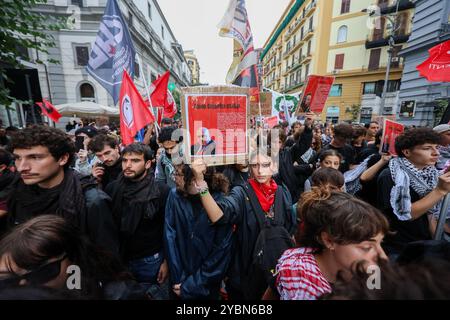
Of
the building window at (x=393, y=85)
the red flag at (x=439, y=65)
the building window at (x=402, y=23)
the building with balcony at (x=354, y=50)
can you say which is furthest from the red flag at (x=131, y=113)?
the building window at (x=402, y=23)

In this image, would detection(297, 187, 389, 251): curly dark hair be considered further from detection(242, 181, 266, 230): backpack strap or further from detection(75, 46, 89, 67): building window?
detection(75, 46, 89, 67): building window

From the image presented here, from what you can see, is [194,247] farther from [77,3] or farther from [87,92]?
[77,3]

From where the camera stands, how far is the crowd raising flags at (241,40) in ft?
11.0

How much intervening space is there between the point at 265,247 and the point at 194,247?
695 millimetres

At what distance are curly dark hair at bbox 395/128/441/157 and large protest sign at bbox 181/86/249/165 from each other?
152cm

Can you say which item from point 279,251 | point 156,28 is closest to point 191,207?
point 279,251

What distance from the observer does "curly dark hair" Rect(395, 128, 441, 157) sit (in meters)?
1.77

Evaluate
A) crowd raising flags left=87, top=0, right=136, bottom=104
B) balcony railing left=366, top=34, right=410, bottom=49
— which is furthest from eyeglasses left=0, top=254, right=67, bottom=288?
balcony railing left=366, top=34, right=410, bottom=49

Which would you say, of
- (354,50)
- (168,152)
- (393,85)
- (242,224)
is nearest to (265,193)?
(242,224)

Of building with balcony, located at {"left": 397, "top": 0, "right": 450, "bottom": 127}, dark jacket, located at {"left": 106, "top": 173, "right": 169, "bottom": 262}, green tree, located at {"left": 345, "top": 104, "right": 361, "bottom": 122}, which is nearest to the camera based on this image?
dark jacket, located at {"left": 106, "top": 173, "right": 169, "bottom": 262}

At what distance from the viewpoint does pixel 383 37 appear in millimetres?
23688

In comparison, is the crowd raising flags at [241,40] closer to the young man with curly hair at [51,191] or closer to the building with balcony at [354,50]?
the young man with curly hair at [51,191]
